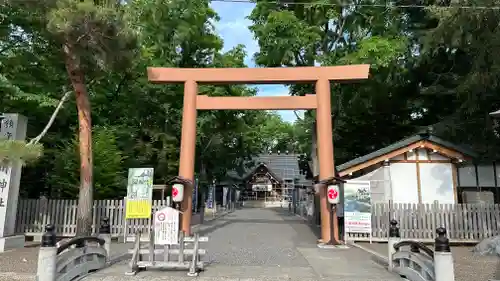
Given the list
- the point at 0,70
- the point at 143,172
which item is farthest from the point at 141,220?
the point at 0,70

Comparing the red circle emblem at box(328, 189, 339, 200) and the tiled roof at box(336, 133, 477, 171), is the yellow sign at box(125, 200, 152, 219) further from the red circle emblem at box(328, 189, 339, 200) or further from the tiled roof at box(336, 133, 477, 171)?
the tiled roof at box(336, 133, 477, 171)

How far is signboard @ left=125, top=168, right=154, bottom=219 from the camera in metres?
10.9

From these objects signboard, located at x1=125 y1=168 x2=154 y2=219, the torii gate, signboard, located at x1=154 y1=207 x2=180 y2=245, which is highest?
the torii gate

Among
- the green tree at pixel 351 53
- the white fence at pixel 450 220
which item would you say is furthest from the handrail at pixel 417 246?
the green tree at pixel 351 53

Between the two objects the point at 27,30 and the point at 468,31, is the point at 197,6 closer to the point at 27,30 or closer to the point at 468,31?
the point at 27,30

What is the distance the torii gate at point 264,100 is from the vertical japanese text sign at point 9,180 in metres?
4.19

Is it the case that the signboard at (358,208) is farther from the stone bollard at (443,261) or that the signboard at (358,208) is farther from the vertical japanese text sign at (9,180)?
the vertical japanese text sign at (9,180)

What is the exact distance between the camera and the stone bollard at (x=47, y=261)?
231 inches

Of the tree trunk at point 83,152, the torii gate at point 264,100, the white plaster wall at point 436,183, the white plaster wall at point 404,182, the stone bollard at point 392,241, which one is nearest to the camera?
the stone bollard at point 392,241

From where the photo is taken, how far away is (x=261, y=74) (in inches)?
472

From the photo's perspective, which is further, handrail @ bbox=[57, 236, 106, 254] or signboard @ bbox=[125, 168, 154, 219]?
signboard @ bbox=[125, 168, 154, 219]

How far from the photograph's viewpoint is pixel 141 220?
1178 centimetres

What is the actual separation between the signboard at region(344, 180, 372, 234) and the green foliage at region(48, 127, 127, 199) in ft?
28.4

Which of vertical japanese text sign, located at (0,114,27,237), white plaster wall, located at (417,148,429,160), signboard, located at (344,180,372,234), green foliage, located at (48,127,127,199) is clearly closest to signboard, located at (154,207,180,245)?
vertical japanese text sign, located at (0,114,27,237)
